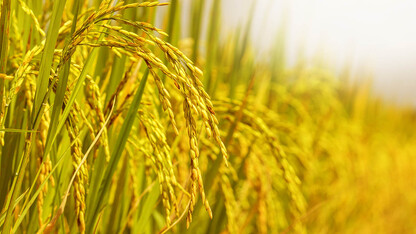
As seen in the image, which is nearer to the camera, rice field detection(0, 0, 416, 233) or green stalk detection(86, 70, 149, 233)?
rice field detection(0, 0, 416, 233)

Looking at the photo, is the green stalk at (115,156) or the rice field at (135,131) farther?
the green stalk at (115,156)

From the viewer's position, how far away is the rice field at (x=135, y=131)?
2.49 feet

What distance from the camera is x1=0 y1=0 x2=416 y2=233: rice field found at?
0.76m

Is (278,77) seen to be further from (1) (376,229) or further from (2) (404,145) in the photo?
(2) (404,145)

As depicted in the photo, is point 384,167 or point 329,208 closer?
point 329,208

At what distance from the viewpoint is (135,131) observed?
1165mm

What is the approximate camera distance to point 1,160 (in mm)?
921

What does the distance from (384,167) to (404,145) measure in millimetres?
2209

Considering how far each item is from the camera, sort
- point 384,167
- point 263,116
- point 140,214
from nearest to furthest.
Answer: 1. point 140,214
2. point 263,116
3. point 384,167

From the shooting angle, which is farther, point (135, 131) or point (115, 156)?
point (135, 131)

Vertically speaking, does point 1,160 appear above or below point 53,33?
below

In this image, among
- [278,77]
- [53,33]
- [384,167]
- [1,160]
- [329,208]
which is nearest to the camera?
[53,33]

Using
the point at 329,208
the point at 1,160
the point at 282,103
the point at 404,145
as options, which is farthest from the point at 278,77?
the point at 404,145

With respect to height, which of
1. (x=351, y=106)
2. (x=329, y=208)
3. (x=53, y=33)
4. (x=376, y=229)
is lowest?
(x=376, y=229)
